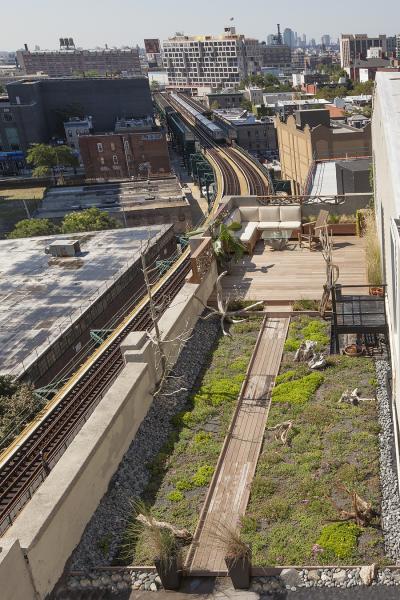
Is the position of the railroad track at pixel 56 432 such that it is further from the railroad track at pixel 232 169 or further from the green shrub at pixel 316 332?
the railroad track at pixel 232 169

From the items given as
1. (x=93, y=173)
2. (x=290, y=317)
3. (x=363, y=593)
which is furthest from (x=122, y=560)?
(x=93, y=173)

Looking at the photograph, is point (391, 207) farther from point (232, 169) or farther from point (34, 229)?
point (232, 169)

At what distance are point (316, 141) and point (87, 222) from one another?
25.5m

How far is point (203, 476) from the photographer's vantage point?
30.5 ft

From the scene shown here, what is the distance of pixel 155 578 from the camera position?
751 cm

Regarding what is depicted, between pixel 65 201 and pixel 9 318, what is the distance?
45.4 m

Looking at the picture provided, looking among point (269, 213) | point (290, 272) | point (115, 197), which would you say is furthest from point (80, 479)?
point (115, 197)

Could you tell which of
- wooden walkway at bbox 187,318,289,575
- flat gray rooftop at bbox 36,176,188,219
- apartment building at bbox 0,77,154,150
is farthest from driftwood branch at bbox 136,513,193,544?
apartment building at bbox 0,77,154,150

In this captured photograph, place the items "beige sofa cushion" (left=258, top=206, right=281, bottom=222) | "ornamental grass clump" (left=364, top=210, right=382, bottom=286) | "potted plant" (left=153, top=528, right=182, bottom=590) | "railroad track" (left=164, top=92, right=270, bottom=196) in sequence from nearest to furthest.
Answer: "potted plant" (left=153, top=528, right=182, bottom=590), "ornamental grass clump" (left=364, top=210, right=382, bottom=286), "beige sofa cushion" (left=258, top=206, right=281, bottom=222), "railroad track" (left=164, top=92, right=270, bottom=196)

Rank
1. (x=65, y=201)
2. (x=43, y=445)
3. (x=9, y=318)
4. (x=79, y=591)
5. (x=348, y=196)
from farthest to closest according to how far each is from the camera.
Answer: (x=65, y=201) → (x=9, y=318) → (x=348, y=196) → (x=43, y=445) → (x=79, y=591)

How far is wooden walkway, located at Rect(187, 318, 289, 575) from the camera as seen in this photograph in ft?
25.5

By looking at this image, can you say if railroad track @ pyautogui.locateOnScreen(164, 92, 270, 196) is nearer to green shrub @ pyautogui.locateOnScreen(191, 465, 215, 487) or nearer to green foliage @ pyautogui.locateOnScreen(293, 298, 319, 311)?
green foliage @ pyautogui.locateOnScreen(293, 298, 319, 311)

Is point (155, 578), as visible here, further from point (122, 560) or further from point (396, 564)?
point (396, 564)

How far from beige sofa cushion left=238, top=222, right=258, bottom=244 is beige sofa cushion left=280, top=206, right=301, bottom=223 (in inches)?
44.5
